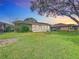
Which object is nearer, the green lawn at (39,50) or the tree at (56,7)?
the green lawn at (39,50)

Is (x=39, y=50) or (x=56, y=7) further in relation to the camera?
(x=56, y=7)

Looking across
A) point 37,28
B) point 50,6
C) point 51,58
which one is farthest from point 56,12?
point 51,58

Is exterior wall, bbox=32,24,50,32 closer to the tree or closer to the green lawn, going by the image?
the tree

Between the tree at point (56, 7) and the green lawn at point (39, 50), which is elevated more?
the tree at point (56, 7)

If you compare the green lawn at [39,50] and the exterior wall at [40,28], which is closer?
the green lawn at [39,50]

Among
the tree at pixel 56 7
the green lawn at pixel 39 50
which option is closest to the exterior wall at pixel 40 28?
the tree at pixel 56 7

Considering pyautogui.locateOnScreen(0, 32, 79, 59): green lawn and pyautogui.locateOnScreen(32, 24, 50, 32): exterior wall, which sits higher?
pyautogui.locateOnScreen(32, 24, 50, 32): exterior wall

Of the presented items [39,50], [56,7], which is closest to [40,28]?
[56,7]

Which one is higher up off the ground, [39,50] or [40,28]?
[40,28]

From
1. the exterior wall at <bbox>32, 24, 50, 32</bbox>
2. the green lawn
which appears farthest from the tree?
the green lawn

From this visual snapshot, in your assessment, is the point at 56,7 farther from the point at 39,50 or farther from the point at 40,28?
the point at 39,50

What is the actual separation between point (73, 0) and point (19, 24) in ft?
26.4

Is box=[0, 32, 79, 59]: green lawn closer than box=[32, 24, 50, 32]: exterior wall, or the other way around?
box=[0, 32, 79, 59]: green lawn

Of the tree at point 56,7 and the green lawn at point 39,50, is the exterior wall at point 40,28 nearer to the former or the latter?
the tree at point 56,7
